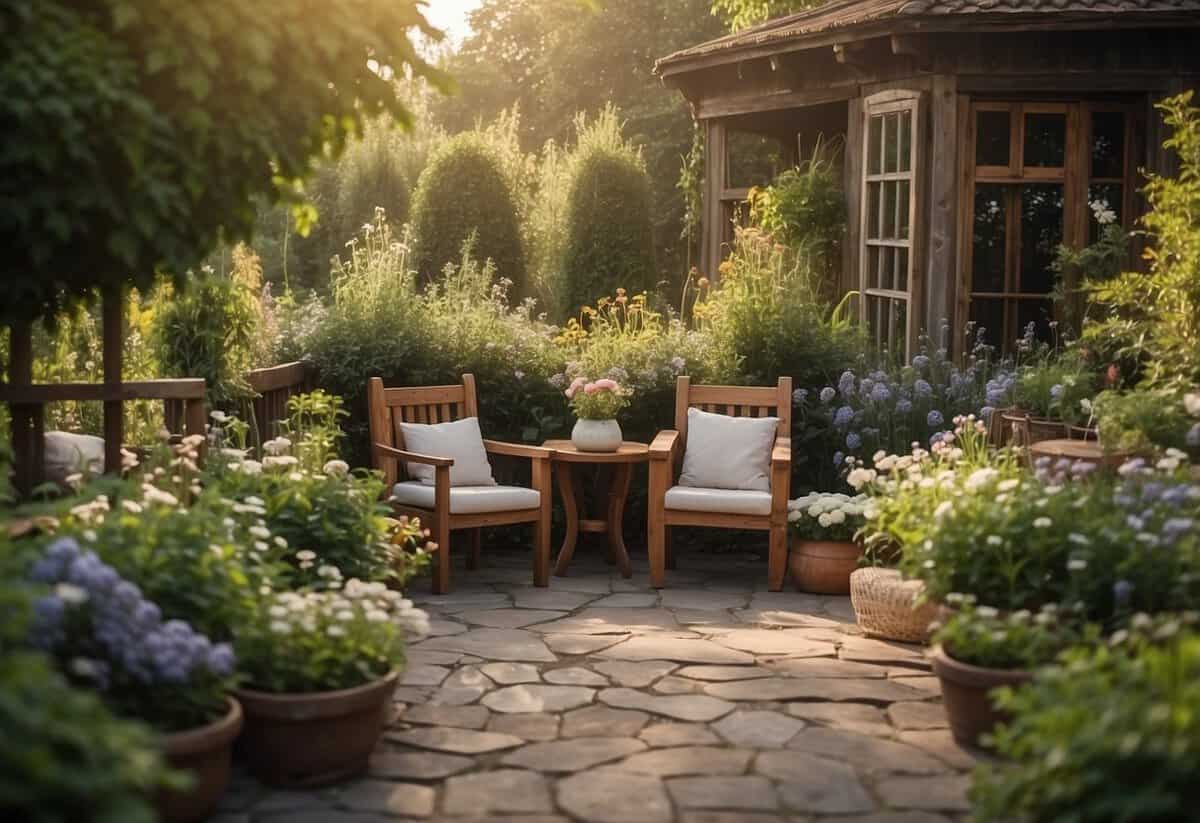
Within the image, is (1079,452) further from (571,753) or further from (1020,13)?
(1020,13)

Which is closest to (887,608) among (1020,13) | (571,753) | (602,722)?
(602,722)

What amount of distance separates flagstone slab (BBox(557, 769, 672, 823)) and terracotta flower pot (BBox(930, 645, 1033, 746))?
1.03m

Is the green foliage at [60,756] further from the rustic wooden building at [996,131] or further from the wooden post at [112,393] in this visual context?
the rustic wooden building at [996,131]

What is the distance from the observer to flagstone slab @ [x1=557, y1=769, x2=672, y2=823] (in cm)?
399

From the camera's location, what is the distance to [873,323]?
35.3ft

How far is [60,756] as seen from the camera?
2.84m

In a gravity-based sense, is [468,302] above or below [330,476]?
above

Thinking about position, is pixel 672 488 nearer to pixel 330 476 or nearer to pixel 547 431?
pixel 547 431

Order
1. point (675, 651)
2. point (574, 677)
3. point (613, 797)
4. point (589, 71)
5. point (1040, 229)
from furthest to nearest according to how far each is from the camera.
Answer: point (589, 71), point (1040, 229), point (675, 651), point (574, 677), point (613, 797)

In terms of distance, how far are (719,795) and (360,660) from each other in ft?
3.87

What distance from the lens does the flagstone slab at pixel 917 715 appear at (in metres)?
4.89

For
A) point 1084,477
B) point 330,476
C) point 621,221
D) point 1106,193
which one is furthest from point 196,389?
point 621,221

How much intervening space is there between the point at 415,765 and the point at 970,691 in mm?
1787

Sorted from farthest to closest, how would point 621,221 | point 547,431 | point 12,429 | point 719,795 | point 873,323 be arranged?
point 621,221
point 873,323
point 547,431
point 12,429
point 719,795
